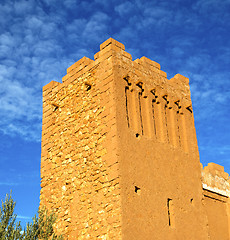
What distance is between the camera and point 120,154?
11.4 meters

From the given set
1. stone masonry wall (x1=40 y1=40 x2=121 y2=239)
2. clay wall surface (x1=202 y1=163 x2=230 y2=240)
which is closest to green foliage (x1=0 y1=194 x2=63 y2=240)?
stone masonry wall (x1=40 y1=40 x2=121 y2=239)

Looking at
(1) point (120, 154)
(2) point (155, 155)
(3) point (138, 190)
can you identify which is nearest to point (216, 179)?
(2) point (155, 155)

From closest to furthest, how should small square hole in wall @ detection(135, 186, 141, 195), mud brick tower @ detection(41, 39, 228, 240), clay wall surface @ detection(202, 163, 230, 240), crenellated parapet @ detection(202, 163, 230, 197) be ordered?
1. mud brick tower @ detection(41, 39, 228, 240)
2. small square hole in wall @ detection(135, 186, 141, 195)
3. clay wall surface @ detection(202, 163, 230, 240)
4. crenellated parapet @ detection(202, 163, 230, 197)

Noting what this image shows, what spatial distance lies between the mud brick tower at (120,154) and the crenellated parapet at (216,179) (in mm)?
912

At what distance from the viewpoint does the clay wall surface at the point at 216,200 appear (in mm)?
14719

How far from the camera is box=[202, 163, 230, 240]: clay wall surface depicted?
14.7m

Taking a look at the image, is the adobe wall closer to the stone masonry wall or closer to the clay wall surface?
the stone masonry wall

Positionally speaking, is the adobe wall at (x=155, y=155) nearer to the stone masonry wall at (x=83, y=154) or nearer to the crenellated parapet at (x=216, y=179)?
the stone masonry wall at (x=83, y=154)

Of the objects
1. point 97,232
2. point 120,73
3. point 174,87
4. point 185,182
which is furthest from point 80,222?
point 174,87

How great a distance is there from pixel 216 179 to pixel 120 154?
5.86 metres

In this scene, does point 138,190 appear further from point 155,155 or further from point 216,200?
point 216,200

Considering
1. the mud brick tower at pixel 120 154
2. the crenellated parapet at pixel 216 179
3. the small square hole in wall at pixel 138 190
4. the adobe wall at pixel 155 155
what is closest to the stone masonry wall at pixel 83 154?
the mud brick tower at pixel 120 154

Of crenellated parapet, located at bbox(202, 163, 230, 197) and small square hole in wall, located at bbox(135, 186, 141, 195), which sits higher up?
crenellated parapet, located at bbox(202, 163, 230, 197)

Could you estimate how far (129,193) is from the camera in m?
11.2
